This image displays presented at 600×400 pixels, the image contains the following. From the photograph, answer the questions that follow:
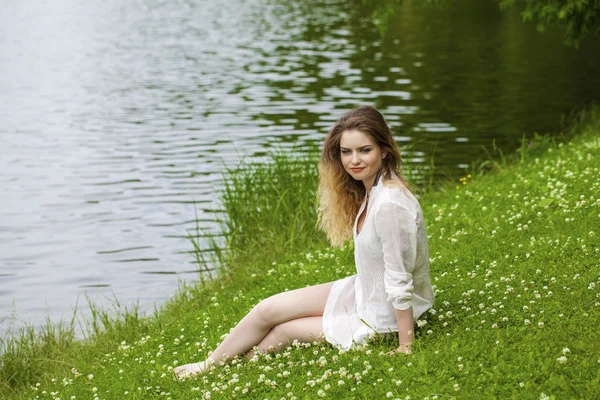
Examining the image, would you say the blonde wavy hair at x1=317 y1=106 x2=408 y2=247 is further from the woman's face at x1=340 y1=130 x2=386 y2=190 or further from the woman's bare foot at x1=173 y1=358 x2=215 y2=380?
the woman's bare foot at x1=173 y1=358 x2=215 y2=380

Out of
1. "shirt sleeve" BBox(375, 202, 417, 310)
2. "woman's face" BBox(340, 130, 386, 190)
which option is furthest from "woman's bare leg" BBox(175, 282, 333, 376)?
"woman's face" BBox(340, 130, 386, 190)

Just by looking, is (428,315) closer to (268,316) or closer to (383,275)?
(383,275)

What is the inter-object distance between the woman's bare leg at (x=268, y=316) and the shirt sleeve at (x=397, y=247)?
0.90 m

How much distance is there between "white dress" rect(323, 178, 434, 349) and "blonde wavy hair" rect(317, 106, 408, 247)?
32 cm

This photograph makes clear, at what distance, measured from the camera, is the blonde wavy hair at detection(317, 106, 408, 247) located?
7695 millimetres

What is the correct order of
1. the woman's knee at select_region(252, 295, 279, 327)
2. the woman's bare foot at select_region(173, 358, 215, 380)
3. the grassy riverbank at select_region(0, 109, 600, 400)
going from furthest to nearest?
the woman's bare foot at select_region(173, 358, 215, 380) < the woman's knee at select_region(252, 295, 279, 327) < the grassy riverbank at select_region(0, 109, 600, 400)

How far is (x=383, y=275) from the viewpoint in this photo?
755 centimetres

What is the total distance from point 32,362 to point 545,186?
8.06 meters

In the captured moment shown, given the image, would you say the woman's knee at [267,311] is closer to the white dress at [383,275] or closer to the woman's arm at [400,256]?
the white dress at [383,275]

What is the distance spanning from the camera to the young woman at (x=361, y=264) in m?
7.30

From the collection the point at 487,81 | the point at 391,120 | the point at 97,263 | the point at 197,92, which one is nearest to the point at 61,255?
the point at 97,263

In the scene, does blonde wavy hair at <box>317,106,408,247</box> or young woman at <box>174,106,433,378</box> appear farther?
blonde wavy hair at <box>317,106,408,247</box>

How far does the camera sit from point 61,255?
51.1 ft

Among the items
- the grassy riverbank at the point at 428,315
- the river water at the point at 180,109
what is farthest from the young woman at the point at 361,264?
the river water at the point at 180,109
